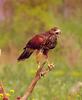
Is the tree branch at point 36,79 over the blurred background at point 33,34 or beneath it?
over

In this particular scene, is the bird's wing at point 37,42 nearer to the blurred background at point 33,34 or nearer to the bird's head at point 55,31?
the bird's head at point 55,31

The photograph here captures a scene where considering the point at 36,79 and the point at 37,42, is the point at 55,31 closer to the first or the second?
the point at 37,42

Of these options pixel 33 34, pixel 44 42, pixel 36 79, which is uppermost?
pixel 44 42

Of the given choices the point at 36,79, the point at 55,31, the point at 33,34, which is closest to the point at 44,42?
the point at 55,31

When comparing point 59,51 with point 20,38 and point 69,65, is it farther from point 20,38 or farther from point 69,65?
point 20,38

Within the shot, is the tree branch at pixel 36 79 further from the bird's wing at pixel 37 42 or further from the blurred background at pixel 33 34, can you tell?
the blurred background at pixel 33 34

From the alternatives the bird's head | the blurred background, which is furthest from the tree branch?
the blurred background

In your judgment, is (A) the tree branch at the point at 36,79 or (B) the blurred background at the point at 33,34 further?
(B) the blurred background at the point at 33,34

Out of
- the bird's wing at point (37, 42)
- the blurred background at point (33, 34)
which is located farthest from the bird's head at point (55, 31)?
the blurred background at point (33, 34)

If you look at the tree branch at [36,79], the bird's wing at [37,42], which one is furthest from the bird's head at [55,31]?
the tree branch at [36,79]

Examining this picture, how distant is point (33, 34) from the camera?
20062mm

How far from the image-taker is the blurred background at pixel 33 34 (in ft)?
38.9

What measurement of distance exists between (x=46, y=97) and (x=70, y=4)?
1410 cm

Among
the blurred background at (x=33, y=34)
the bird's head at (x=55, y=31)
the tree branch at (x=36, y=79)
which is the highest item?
the bird's head at (x=55, y=31)
